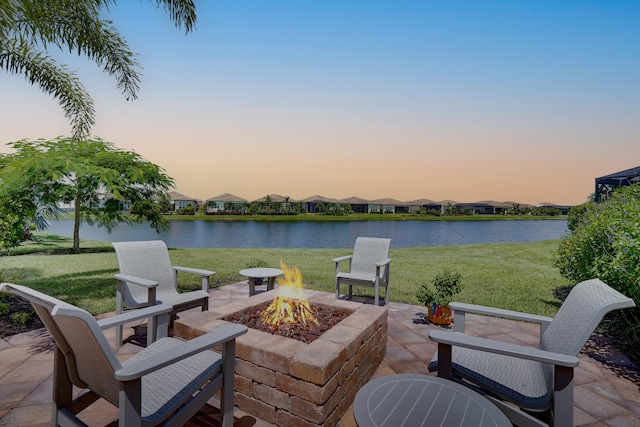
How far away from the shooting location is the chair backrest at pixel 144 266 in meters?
3.76

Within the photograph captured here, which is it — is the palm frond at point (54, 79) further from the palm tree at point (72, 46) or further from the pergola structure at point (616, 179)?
the pergola structure at point (616, 179)

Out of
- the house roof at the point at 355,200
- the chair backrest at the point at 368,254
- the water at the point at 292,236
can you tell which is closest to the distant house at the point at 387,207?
the house roof at the point at 355,200

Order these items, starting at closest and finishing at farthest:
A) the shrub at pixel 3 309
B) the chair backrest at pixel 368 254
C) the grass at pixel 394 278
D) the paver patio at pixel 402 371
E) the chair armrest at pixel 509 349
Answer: the chair armrest at pixel 509 349, the paver patio at pixel 402 371, the shrub at pixel 3 309, the chair backrest at pixel 368 254, the grass at pixel 394 278

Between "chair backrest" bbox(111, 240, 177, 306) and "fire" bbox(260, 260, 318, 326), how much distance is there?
1542 millimetres

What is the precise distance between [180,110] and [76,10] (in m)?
4.06

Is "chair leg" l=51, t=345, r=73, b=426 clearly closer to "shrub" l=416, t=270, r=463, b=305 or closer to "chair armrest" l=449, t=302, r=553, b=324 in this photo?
"chair armrest" l=449, t=302, r=553, b=324

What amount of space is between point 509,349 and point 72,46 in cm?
933

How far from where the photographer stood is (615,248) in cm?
401

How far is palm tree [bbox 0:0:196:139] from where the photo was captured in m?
6.16

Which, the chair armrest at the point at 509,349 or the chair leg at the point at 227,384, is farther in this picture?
the chair leg at the point at 227,384

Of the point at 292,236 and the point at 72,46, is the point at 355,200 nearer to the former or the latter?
the point at 292,236

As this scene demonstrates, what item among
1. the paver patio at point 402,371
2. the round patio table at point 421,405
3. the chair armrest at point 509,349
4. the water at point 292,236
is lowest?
the water at point 292,236

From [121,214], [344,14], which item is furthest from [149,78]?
[121,214]

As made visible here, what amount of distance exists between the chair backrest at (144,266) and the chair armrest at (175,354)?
7.49ft
